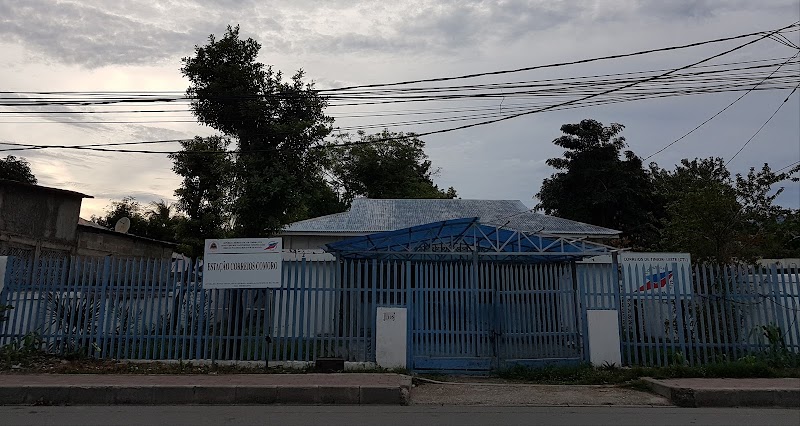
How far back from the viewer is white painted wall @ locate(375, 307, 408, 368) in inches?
405

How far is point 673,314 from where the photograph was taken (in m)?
10.9

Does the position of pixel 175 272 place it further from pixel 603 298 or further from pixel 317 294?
pixel 603 298

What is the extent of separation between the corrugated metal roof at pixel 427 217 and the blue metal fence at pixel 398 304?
19.8ft

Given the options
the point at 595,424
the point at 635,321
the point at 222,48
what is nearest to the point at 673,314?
the point at 635,321

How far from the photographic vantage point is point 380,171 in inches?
1534

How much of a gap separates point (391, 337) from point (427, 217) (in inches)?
396

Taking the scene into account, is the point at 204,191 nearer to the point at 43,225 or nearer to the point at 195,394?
the point at 43,225

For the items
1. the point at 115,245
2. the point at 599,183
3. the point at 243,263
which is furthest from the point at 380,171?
the point at 243,263

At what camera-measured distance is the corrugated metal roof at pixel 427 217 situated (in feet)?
60.0

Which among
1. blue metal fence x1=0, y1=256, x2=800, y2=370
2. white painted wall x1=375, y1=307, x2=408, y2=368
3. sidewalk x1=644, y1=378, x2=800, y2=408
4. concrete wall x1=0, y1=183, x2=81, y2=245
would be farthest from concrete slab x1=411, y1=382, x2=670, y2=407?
concrete wall x1=0, y1=183, x2=81, y2=245

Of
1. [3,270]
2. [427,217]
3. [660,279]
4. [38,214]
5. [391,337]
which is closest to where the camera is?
[391,337]

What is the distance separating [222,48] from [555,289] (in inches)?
393

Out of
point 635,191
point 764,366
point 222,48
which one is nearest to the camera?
point 764,366

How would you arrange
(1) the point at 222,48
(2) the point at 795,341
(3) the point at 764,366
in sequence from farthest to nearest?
(1) the point at 222,48 → (2) the point at 795,341 → (3) the point at 764,366
